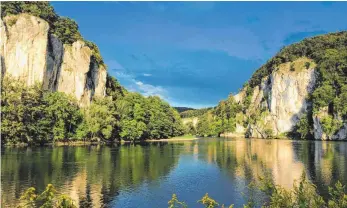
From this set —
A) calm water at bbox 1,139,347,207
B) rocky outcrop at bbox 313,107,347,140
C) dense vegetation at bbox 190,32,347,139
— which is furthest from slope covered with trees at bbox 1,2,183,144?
dense vegetation at bbox 190,32,347,139

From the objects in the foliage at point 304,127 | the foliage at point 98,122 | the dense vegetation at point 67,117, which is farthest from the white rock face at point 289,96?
the foliage at point 98,122

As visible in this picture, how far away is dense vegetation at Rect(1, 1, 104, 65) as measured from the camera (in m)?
95.0

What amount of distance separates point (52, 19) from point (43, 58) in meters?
20.3

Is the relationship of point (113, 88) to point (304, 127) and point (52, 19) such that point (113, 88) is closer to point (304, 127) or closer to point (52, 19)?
point (52, 19)

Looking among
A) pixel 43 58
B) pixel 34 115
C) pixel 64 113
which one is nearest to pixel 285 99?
pixel 64 113

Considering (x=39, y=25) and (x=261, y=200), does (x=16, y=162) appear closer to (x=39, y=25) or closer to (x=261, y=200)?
(x=261, y=200)

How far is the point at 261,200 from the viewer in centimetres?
2895

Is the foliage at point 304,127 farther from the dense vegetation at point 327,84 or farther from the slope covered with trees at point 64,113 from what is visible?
the slope covered with trees at point 64,113

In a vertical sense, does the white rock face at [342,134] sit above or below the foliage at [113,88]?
below

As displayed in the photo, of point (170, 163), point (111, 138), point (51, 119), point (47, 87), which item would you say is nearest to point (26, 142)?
point (51, 119)

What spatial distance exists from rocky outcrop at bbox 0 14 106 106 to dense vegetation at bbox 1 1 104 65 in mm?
2314

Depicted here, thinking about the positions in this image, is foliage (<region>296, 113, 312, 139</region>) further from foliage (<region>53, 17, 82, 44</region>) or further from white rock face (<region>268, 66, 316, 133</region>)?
foliage (<region>53, 17, 82, 44</region>)

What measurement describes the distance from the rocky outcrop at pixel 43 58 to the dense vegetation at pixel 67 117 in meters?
4.90

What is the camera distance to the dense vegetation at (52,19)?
9500cm
